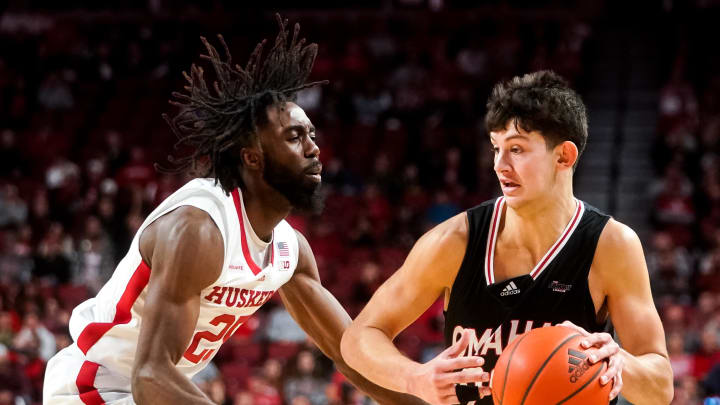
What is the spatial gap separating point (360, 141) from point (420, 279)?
9853mm

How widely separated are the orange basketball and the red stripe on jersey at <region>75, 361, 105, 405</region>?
5.34 ft

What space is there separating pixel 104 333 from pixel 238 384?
6.04 meters

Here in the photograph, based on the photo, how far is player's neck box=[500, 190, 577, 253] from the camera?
343 centimetres

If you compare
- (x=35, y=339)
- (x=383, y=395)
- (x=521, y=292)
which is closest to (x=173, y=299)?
(x=383, y=395)

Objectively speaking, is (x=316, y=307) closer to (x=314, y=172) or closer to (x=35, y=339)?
(x=314, y=172)

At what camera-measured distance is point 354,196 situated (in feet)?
39.6

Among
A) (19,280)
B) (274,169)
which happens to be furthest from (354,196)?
(274,169)

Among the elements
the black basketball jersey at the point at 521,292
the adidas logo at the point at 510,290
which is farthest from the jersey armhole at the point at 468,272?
the adidas logo at the point at 510,290

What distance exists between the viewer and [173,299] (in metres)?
3.41

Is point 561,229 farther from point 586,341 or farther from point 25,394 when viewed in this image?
point 25,394

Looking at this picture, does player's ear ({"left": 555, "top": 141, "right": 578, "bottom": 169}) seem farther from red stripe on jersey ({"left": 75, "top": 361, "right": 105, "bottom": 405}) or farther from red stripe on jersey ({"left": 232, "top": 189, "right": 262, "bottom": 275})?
red stripe on jersey ({"left": 75, "top": 361, "right": 105, "bottom": 405})

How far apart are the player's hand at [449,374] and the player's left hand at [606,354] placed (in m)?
0.31

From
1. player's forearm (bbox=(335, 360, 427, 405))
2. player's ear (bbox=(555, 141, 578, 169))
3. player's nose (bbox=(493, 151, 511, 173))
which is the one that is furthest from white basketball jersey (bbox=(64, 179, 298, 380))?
player's ear (bbox=(555, 141, 578, 169))

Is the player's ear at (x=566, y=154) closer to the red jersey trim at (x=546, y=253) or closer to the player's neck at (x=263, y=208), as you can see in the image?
the red jersey trim at (x=546, y=253)
